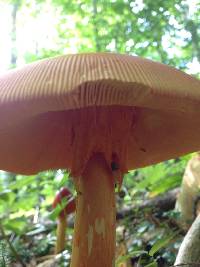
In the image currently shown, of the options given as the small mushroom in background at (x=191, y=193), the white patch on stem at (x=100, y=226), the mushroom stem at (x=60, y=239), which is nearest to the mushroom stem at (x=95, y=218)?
the white patch on stem at (x=100, y=226)

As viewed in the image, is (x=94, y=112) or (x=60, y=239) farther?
(x=60, y=239)

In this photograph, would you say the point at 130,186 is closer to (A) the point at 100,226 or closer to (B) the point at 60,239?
(B) the point at 60,239

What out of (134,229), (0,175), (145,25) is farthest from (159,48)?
(0,175)

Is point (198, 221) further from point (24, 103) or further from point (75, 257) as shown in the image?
point (24, 103)

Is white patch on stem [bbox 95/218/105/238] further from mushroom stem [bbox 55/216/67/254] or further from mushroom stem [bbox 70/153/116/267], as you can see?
mushroom stem [bbox 55/216/67/254]

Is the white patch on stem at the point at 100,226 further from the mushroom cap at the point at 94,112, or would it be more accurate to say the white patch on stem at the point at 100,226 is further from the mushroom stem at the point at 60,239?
the mushroom stem at the point at 60,239

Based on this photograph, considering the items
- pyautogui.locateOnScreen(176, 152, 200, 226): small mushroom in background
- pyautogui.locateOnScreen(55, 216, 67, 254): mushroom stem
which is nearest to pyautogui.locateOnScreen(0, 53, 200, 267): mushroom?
pyautogui.locateOnScreen(176, 152, 200, 226): small mushroom in background

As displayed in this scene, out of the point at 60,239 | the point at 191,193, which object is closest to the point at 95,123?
the point at 191,193
